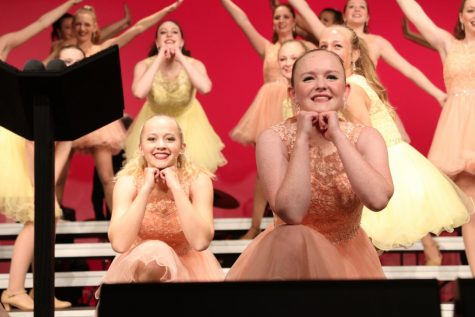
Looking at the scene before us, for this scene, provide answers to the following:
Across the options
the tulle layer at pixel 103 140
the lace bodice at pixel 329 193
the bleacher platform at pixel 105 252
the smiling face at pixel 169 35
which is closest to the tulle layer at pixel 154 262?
the lace bodice at pixel 329 193

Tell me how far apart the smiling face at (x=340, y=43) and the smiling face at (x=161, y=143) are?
94 cm

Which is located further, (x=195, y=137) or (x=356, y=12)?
(x=356, y=12)

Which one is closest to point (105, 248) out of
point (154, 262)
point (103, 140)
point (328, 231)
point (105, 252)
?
point (105, 252)

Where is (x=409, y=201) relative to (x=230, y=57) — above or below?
below

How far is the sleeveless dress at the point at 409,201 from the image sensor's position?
491cm

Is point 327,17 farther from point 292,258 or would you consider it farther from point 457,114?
point 292,258

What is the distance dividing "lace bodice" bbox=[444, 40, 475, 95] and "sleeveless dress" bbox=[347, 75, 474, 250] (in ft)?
2.67

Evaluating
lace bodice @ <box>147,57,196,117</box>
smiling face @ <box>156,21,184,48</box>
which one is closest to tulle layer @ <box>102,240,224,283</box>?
lace bodice @ <box>147,57,196,117</box>

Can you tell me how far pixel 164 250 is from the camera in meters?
4.20

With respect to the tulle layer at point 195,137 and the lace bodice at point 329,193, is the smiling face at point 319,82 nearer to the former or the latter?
the lace bodice at point 329,193

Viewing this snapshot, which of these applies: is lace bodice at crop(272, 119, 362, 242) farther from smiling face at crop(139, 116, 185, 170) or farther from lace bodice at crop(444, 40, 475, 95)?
lace bodice at crop(444, 40, 475, 95)

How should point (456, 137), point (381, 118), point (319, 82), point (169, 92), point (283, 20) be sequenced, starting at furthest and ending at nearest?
point (283, 20) → point (169, 92) → point (456, 137) → point (381, 118) → point (319, 82)

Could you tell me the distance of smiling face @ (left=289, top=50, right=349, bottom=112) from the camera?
11.1 ft

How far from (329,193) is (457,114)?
2577 mm
